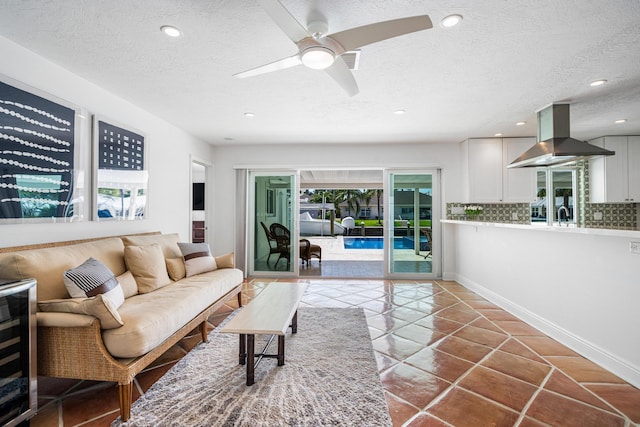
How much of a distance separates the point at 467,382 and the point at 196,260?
293cm

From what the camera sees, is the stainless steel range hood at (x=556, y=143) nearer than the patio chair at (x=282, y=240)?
Yes

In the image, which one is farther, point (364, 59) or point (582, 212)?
point (582, 212)

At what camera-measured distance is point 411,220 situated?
586cm

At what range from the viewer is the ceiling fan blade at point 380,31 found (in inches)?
63.5

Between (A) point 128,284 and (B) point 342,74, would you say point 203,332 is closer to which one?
(A) point 128,284

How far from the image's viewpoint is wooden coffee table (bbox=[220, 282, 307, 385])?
2.12 metres

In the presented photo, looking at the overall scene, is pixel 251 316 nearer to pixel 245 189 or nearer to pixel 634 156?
pixel 245 189

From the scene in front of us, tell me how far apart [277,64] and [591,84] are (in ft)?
10.4

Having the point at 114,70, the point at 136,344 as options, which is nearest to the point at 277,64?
the point at 114,70

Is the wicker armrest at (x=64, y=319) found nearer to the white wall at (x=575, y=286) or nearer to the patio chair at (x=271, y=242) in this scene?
the white wall at (x=575, y=286)

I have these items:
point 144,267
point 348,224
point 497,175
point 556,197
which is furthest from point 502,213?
point 348,224

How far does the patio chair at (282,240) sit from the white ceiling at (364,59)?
7.37 feet

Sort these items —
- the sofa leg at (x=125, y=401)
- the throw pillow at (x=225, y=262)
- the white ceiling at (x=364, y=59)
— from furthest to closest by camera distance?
the throw pillow at (x=225, y=262) < the white ceiling at (x=364, y=59) < the sofa leg at (x=125, y=401)

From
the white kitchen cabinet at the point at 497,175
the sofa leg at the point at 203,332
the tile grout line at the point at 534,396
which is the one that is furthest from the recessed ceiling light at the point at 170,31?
the white kitchen cabinet at the point at 497,175
